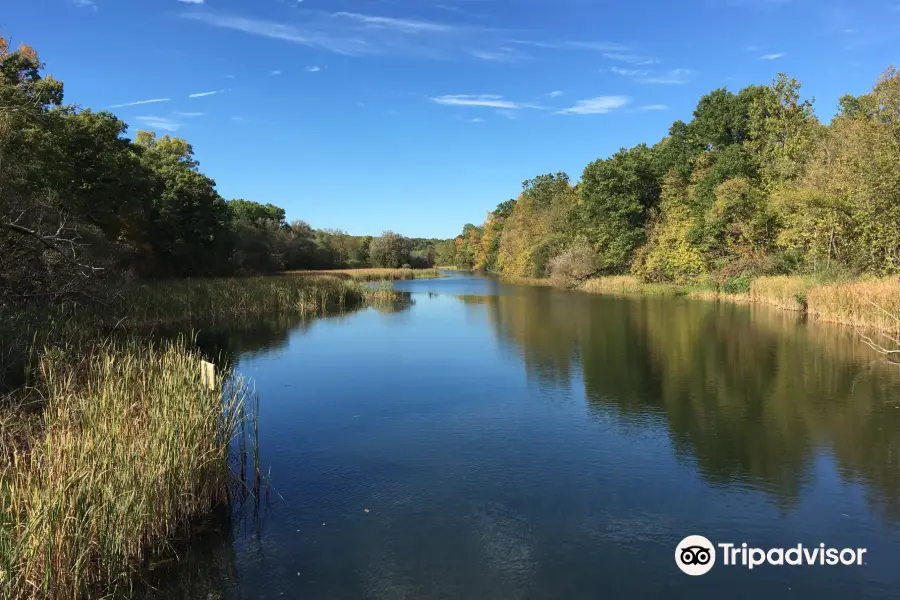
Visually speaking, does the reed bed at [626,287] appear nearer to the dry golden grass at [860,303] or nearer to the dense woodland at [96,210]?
the dry golden grass at [860,303]

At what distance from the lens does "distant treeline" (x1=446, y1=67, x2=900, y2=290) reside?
18.6 meters

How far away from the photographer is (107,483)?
4156 millimetres

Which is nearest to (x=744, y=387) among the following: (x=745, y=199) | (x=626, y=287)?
(x=745, y=199)

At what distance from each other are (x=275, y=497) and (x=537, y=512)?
274 cm

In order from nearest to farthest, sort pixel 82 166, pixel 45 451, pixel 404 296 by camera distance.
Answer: pixel 45 451 < pixel 82 166 < pixel 404 296

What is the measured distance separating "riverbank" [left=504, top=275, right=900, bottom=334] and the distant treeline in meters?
0.81

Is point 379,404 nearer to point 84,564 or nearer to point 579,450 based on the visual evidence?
point 579,450

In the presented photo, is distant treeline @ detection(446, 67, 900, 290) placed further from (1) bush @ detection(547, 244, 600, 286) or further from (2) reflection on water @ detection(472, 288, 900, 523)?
(2) reflection on water @ detection(472, 288, 900, 523)

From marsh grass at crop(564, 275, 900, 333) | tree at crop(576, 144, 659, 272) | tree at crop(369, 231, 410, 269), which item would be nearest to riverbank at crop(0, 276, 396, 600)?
marsh grass at crop(564, 275, 900, 333)

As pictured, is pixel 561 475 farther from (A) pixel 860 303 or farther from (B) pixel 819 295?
(B) pixel 819 295

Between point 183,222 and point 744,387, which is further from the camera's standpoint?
point 183,222

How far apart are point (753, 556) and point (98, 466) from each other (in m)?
5.43

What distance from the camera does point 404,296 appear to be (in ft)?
118

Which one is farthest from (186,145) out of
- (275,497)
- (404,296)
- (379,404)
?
(275,497)
